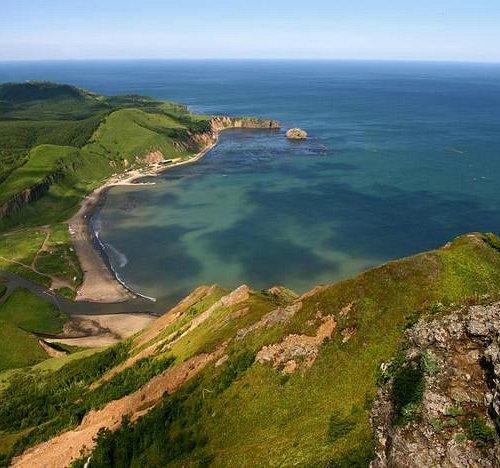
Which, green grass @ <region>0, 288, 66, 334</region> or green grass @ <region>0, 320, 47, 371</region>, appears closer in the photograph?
green grass @ <region>0, 320, 47, 371</region>

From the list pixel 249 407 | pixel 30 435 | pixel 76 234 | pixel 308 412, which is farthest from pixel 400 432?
pixel 76 234

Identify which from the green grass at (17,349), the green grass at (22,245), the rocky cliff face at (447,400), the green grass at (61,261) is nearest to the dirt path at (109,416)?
the rocky cliff face at (447,400)

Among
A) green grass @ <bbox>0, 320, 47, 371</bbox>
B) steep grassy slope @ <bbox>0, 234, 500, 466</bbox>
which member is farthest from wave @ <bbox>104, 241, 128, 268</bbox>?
steep grassy slope @ <bbox>0, 234, 500, 466</bbox>

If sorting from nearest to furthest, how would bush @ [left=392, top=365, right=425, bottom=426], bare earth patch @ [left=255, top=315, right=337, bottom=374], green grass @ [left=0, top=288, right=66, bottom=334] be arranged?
bush @ [left=392, top=365, right=425, bottom=426]
bare earth patch @ [left=255, top=315, right=337, bottom=374]
green grass @ [left=0, top=288, right=66, bottom=334]

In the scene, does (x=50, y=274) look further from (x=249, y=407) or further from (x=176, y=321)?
(x=249, y=407)

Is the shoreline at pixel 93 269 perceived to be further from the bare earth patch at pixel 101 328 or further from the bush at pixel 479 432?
the bush at pixel 479 432

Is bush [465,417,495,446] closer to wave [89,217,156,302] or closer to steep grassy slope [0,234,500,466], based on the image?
steep grassy slope [0,234,500,466]

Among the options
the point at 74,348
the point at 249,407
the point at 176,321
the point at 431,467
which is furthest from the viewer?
the point at 74,348
